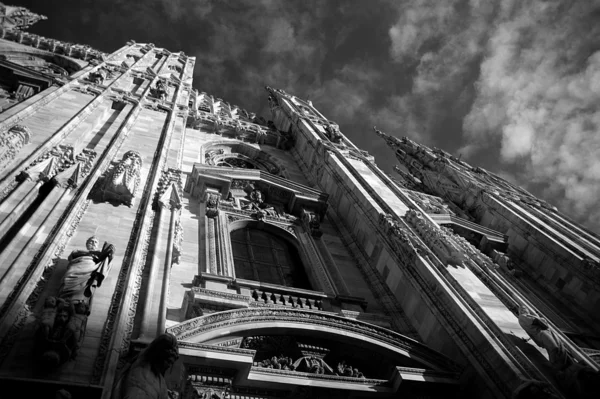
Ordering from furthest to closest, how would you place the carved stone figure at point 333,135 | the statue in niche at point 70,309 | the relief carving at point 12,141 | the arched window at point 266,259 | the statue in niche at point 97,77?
the carved stone figure at point 333,135 → the statue in niche at point 97,77 → the arched window at point 266,259 → the relief carving at point 12,141 → the statue in niche at point 70,309

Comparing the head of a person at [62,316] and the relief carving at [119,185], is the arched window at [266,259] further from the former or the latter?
the head of a person at [62,316]

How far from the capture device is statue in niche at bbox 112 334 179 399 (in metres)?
4.97

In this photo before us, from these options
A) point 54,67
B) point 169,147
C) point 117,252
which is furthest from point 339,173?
point 54,67

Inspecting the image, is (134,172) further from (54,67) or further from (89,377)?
(54,67)

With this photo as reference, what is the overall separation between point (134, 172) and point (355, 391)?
6318 millimetres

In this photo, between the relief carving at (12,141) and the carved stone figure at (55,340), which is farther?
the relief carving at (12,141)

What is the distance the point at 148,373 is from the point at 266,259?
742 centimetres

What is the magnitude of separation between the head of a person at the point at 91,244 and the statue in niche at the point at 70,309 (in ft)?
0.42

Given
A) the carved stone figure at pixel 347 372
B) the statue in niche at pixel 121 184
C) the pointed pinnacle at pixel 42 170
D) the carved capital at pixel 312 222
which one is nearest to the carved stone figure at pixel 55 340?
the pointed pinnacle at pixel 42 170

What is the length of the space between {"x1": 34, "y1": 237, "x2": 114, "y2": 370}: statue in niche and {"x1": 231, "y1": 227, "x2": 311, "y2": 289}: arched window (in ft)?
16.7

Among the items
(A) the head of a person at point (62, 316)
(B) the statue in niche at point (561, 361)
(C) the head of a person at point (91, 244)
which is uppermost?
(B) the statue in niche at point (561, 361)

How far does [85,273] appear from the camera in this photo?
6324mm

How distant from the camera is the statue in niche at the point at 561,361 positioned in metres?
7.34

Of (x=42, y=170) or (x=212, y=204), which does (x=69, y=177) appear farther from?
(x=212, y=204)
